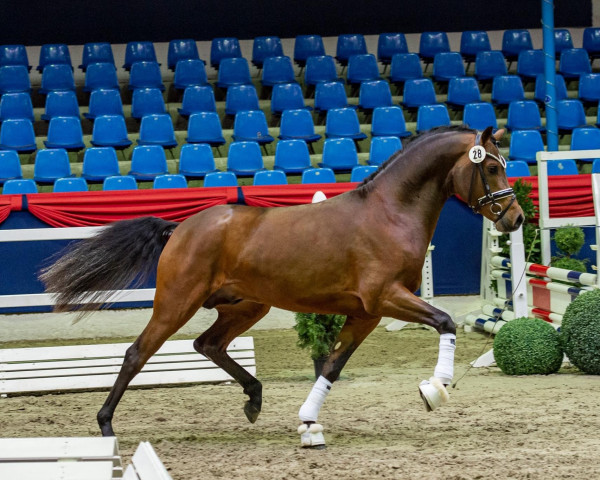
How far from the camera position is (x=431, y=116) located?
42.8ft

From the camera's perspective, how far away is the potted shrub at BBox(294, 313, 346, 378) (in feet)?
23.6

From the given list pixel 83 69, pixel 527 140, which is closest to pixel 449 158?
pixel 527 140

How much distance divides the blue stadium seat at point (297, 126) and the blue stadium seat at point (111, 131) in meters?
2.28

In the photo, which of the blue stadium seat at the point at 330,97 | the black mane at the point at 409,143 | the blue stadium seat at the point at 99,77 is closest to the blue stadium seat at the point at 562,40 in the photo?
the blue stadium seat at the point at 330,97

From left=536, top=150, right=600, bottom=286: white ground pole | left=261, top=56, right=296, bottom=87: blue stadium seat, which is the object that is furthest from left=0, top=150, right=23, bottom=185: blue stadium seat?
left=536, top=150, right=600, bottom=286: white ground pole

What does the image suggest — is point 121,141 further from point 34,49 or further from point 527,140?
point 527,140

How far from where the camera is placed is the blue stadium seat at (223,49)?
14922 millimetres

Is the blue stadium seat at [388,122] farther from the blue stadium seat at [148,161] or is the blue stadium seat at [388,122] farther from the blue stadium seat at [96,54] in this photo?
the blue stadium seat at [96,54]

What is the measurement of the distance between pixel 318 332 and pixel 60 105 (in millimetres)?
7474

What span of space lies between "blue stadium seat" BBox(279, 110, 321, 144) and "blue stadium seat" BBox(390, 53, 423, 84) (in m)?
2.57

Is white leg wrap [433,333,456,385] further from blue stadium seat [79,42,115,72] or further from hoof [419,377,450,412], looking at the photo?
blue stadium seat [79,42,115,72]

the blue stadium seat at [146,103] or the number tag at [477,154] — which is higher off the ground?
the blue stadium seat at [146,103]

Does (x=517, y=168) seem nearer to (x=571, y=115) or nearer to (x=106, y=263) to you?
(x=571, y=115)

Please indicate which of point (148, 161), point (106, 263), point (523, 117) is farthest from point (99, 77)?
point (106, 263)
